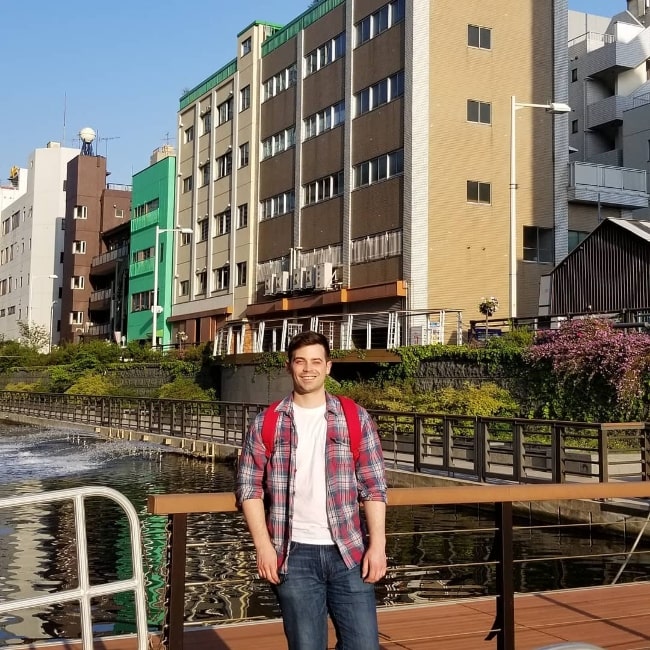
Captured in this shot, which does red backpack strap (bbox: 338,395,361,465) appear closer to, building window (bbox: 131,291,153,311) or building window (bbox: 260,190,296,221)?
building window (bbox: 260,190,296,221)

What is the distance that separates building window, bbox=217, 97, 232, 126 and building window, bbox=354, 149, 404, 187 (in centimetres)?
Answer: 1637

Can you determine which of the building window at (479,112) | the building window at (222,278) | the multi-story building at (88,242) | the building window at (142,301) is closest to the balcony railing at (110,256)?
the multi-story building at (88,242)

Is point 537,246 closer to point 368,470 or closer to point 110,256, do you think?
point 368,470

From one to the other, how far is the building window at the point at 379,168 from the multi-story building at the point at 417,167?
61mm

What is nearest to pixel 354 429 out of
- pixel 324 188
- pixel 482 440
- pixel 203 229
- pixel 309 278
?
pixel 482 440

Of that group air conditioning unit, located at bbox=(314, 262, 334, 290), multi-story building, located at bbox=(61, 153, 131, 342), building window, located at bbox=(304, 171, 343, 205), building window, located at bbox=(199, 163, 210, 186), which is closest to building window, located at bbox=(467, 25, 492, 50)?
building window, located at bbox=(304, 171, 343, 205)

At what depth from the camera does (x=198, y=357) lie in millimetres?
44594

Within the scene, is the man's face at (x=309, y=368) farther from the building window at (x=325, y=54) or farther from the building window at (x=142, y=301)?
the building window at (x=142, y=301)

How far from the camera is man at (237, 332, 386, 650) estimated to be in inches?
150

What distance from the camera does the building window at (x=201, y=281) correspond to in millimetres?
55094

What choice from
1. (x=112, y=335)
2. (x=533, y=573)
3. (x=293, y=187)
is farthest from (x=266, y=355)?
(x=112, y=335)

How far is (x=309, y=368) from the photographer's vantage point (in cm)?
395

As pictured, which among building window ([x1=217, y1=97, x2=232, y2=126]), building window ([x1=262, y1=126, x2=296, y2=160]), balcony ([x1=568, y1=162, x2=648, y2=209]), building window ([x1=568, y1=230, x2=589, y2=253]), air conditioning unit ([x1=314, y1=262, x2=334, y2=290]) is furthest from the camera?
building window ([x1=217, y1=97, x2=232, y2=126])

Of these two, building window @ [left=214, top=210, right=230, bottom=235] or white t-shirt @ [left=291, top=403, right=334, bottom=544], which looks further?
building window @ [left=214, top=210, right=230, bottom=235]
